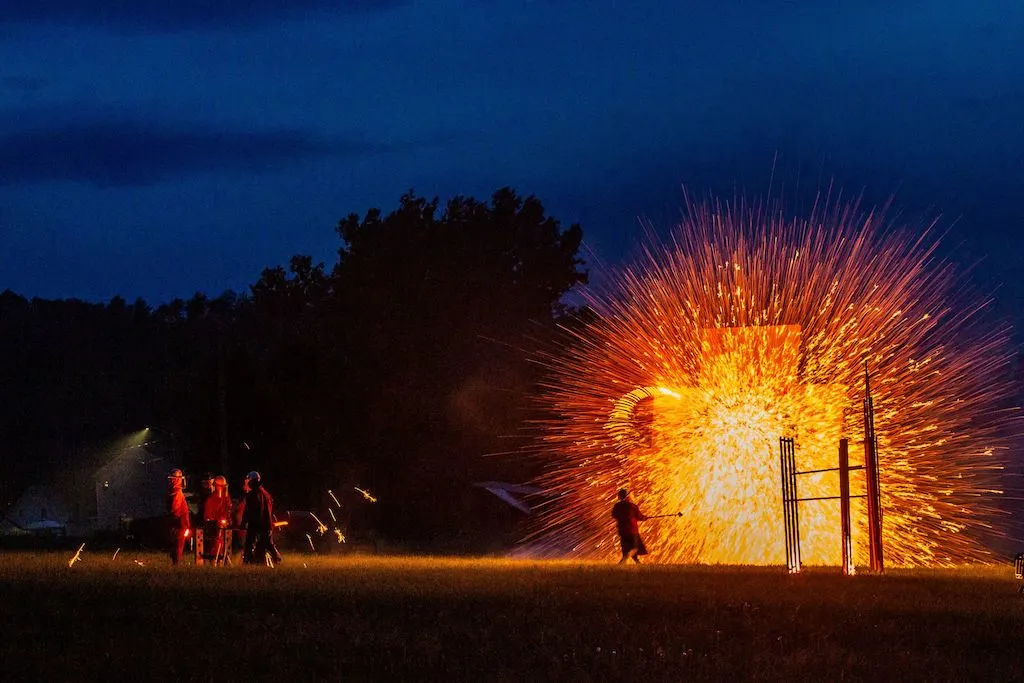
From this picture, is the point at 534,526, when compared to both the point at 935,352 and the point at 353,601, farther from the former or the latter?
the point at 353,601

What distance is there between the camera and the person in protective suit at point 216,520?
27.2 meters

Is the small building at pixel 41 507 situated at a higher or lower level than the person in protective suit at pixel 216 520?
higher

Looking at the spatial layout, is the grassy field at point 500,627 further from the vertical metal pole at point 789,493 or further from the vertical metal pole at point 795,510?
the vertical metal pole at point 789,493

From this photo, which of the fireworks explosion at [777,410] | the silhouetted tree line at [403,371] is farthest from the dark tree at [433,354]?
the fireworks explosion at [777,410]

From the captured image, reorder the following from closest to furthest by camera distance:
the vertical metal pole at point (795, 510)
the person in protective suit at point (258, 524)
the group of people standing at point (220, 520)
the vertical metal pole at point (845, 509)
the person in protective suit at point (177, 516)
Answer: the vertical metal pole at point (845, 509), the vertical metal pole at point (795, 510), the person in protective suit at point (177, 516), the group of people standing at point (220, 520), the person in protective suit at point (258, 524)

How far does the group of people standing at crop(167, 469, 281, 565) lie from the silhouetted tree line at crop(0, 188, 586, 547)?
20394 millimetres

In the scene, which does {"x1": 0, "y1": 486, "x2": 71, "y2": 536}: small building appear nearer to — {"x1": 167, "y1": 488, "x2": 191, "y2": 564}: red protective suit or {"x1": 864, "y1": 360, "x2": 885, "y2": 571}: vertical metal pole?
{"x1": 167, "y1": 488, "x2": 191, "y2": 564}: red protective suit

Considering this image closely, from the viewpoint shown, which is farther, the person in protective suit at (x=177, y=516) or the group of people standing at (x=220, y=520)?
the group of people standing at (x=220, y=520)

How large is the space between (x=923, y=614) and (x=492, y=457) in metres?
40.1

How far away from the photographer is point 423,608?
18.1m

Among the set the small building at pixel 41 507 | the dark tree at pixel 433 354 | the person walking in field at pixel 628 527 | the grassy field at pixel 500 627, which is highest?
the dark tree at pixel 433 354

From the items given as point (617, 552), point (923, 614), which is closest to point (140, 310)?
point (617, 552)

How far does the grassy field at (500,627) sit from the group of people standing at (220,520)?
3.49m

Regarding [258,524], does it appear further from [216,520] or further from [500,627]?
[500,627]
